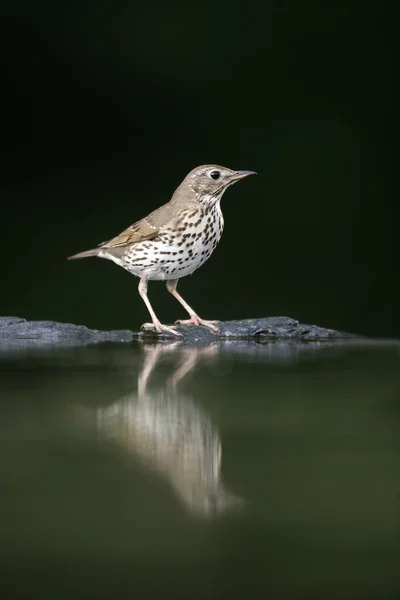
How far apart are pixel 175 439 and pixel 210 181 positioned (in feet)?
6.31

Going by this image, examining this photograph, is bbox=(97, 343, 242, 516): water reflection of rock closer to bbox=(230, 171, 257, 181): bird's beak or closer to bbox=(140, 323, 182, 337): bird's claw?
bbox=(140, 323, 182, 337): bird's claw

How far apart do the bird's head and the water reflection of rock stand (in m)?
1.46

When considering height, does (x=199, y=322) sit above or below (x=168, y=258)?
below

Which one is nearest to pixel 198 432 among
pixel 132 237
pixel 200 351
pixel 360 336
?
pixel 200 351

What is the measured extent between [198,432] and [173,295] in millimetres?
1874

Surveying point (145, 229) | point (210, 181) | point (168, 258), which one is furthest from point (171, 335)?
point (210, 181)

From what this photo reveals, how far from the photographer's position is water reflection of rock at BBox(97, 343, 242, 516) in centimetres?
81

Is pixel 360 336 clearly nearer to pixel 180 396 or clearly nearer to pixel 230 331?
pixel 230 331

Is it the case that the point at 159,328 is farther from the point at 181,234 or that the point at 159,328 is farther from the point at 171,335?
the point at 181,234

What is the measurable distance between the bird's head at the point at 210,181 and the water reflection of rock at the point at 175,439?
1.46 m

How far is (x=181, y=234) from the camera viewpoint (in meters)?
2.73

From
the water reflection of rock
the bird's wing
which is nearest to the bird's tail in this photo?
the bird's wing

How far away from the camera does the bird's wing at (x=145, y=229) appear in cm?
280

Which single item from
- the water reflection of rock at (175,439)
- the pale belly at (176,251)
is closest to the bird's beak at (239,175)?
the pale belly at (176,251)
